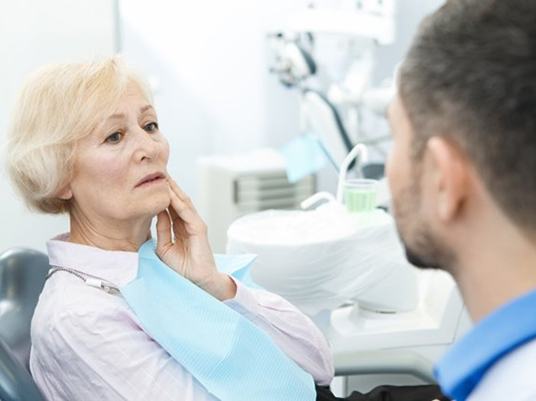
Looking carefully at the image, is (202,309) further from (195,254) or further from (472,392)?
(472,392)

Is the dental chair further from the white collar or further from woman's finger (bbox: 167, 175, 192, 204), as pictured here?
woman's finger (bbox: 167, 175, 192, 204)

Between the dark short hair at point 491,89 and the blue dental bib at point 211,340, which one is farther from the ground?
the dark short hair at point 491,89

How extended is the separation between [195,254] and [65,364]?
0.29 meters

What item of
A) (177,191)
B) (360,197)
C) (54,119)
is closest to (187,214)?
(177,191)

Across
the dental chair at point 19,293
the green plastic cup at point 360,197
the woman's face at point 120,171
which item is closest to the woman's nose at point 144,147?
the woman's face at point 120,171

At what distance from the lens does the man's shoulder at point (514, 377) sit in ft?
1.97

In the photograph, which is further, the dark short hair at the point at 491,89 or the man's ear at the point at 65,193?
the man's ear at the point at 65,193

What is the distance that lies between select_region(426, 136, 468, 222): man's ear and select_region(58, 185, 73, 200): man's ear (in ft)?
2.46

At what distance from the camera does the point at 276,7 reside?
10.8 ft

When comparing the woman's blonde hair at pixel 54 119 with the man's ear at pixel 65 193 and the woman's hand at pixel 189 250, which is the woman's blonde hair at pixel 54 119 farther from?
the woman's hand at pixel 189 250

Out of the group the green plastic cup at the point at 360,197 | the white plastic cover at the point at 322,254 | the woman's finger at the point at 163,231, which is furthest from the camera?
the green plastic cup at the point at 360,197

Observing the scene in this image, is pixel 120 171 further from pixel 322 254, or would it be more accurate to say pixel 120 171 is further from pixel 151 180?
pixel 322 254

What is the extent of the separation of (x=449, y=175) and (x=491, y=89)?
81 millimetres

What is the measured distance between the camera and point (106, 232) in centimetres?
124
